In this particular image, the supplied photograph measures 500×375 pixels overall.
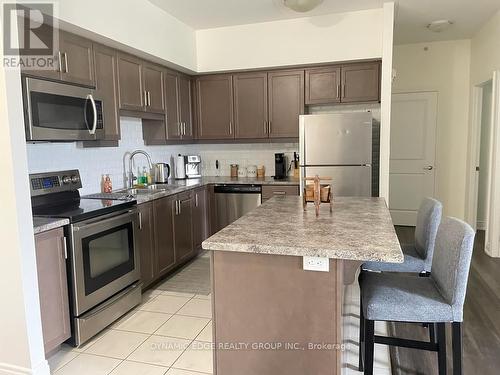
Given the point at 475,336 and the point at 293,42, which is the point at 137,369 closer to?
the point at 475,336

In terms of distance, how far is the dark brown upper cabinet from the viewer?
109 inches

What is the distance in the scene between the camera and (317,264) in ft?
5.54

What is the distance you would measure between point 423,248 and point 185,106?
127 inches

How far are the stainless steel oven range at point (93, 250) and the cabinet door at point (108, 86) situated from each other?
487 millimetres

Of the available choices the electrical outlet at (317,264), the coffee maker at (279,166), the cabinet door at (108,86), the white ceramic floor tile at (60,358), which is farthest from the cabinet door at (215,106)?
the electrical outlet at (317,264)

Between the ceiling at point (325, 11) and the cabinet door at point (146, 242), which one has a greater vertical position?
the ceiling at point (325, 11)

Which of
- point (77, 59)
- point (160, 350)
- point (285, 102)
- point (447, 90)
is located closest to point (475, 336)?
point (160, 350)

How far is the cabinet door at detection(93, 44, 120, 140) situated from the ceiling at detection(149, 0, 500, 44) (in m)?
0.82

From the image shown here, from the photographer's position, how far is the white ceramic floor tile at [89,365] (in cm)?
234

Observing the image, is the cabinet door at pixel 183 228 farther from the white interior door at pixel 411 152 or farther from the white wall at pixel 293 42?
the white interior door at pixel 411 152

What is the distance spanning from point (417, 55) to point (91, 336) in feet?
17.3

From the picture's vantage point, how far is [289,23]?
14.2 ft

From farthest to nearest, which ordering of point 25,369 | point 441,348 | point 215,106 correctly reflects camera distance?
1. point 215,106
2. point 25,369
3. point 441,348

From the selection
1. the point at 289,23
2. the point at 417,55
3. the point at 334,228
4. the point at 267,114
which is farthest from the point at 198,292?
the point at 417,55
